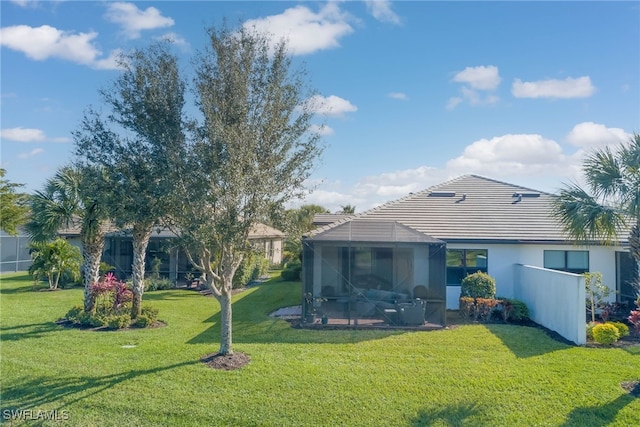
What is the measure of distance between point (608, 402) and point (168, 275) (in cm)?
2199

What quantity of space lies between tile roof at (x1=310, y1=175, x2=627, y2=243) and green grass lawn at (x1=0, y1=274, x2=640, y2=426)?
4.54 metres

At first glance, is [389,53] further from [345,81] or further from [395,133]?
[395,133]

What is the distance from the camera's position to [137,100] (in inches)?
380

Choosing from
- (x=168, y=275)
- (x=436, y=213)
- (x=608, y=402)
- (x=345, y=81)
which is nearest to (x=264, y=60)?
(x=345, y=81)

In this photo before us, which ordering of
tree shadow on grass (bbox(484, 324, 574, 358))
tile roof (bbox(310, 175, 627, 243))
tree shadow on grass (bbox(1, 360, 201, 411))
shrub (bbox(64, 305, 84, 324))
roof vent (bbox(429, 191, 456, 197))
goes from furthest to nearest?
roof vent (bbox(429, 191, 456, 197))
tile roof (bbox(310, 175, 627, 243))
shrub (bbox(64, 305, 84, 324))
tree shadow on grass (bbox(484, 324, 574, 358))
tree shadow on grass (bbox(1, 360, 201, 411))

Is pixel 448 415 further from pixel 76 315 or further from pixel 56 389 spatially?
pixel 76 315

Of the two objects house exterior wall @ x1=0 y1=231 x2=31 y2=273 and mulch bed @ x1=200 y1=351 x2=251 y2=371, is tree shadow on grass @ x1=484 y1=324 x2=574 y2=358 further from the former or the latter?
house exterior wall @ x1=0 y1=231 x2=31 y2=273

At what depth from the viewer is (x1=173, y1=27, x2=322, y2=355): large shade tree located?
8.54 meters

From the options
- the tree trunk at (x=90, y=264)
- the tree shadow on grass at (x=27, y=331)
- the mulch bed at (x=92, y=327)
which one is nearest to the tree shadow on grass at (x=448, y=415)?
the mulch bed at (x=92, y=327)

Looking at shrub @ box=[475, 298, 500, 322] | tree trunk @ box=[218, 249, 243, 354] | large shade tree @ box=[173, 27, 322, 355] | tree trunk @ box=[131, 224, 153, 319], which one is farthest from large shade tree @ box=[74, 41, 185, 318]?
shrub @ box=[475, 298, 500, 322]

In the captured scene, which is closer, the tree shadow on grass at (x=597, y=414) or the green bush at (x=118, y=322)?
the tree shadow on grass at (x=597, y=414)

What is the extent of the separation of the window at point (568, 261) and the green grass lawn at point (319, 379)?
458 centimetres

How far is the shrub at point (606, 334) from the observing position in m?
10.6

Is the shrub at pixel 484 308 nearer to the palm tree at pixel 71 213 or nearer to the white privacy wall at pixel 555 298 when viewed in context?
the white privacy wall at pixel 555 298
